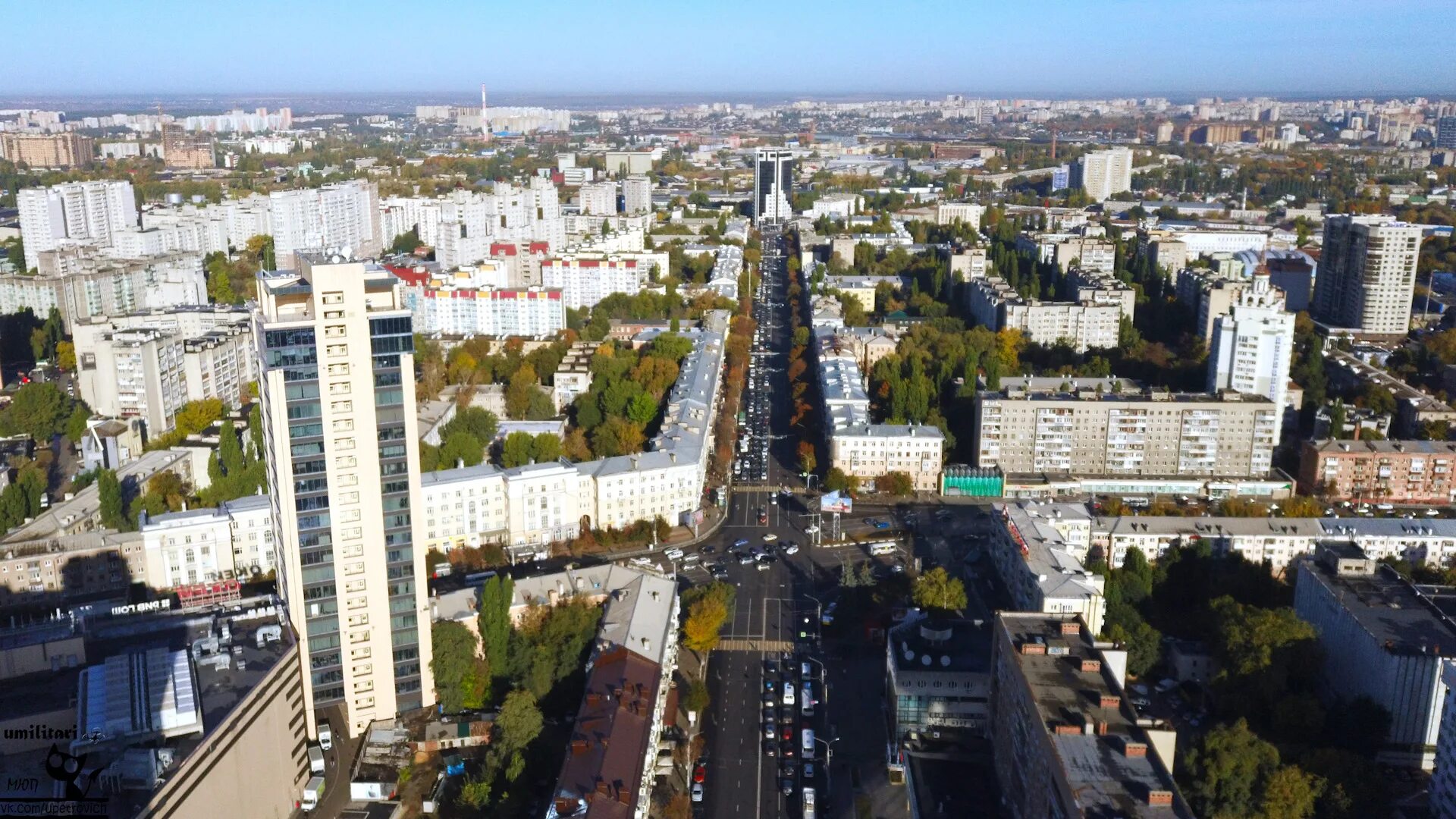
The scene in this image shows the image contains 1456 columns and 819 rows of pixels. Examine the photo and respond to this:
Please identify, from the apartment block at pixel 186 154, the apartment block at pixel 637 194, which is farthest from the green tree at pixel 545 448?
the apartment block at pixel 186 154

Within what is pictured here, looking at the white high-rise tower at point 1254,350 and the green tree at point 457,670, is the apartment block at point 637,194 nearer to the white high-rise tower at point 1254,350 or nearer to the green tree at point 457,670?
the white high-rise tower at point 1254,350

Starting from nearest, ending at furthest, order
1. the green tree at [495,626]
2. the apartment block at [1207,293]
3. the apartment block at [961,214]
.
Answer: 1. the green tree at [495,626]
2. the apartment block at [1207,293]
3. the apartment block at [961,214]

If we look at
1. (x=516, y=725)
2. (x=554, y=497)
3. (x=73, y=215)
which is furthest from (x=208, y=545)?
(x=73, y=215)

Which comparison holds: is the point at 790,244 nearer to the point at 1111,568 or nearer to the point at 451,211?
the point at 451,211

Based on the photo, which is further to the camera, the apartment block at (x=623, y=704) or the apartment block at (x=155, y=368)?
the apartment block at (x=155, y=368)

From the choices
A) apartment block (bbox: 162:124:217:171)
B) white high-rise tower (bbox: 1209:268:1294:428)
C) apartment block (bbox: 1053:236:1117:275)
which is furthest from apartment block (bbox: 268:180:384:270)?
white high-rise tower (bbox: 1209:268:1294:428)

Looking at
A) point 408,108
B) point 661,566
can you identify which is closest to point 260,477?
point 661,566
